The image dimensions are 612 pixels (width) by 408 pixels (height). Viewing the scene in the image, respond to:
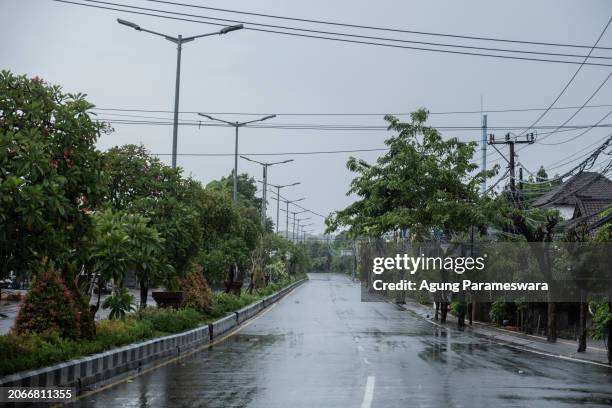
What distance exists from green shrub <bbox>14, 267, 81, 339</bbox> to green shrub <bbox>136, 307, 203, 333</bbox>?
629cm

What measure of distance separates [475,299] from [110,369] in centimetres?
2459

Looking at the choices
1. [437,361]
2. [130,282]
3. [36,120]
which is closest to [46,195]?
[36,120]

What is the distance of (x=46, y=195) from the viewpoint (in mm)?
10766

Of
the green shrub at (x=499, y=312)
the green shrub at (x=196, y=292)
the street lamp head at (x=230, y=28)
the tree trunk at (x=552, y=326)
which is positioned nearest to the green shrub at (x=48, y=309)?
the street lamp head at (x=230, y=28)

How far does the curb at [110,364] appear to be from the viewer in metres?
12.4

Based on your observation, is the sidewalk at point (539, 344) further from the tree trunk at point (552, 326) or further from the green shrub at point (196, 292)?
the green shrub at point (196, 292)

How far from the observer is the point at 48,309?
15.6m

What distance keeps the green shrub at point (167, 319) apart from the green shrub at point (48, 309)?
629 cm

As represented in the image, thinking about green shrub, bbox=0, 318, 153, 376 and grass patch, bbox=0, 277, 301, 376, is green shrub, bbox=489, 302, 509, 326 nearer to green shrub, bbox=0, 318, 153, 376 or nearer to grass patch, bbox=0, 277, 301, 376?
grass patch, bbox=0, 277, 301, 376

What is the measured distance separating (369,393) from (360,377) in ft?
7.73

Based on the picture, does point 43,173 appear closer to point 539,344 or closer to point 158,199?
point 158,199

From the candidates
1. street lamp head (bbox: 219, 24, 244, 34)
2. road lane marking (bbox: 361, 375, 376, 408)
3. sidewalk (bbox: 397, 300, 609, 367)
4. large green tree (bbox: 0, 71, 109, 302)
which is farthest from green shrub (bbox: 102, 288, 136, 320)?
sidewalk (bbox: 397, 300, 609, 367)

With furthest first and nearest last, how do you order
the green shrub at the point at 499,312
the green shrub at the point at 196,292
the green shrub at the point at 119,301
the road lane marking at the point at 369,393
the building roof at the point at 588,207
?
1. the building roof at the point at 588,207
2. the green shrub at the point at 499,312
3. the green shrub at the point at 196,292
4. the green shrub at the point at 119,301
5. the road lane marking at the point at 369,393

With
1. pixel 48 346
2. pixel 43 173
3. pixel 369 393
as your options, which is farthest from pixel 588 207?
pixel 43 173
